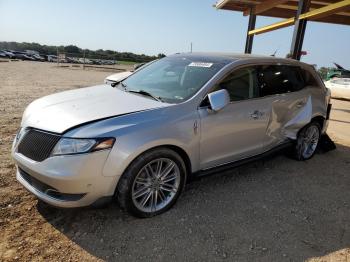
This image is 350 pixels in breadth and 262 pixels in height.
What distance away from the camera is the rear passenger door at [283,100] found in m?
4.67

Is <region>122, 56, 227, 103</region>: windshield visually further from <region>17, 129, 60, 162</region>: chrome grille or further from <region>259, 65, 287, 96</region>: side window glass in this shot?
<region>17, 129, 60, 162</region>: chrome grille

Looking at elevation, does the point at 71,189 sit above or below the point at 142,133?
below

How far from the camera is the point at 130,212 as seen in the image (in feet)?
11.1

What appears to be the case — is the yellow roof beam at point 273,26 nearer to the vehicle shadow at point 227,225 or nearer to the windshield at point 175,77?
the windshield at point 175,77

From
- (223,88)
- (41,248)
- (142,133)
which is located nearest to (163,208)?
(142,133)

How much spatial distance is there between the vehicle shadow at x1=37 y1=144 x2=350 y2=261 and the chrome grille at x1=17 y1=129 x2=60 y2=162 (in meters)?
0.66

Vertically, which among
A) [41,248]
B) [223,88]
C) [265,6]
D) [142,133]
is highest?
[265,6]

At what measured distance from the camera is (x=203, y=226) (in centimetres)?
346

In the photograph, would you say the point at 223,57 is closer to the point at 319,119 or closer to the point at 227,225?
the point at 227,225

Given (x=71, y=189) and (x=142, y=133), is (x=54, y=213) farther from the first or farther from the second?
(x=142, y=133)

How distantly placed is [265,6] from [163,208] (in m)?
11.0

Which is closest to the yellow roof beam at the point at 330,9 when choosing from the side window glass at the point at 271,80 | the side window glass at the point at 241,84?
the side window glass at the point at 271,80

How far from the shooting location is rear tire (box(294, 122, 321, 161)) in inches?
218

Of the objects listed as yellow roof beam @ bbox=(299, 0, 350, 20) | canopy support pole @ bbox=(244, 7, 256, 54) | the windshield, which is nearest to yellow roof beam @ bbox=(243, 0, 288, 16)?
canopy support pole @ bbox=(244, 7, 256, 54)
